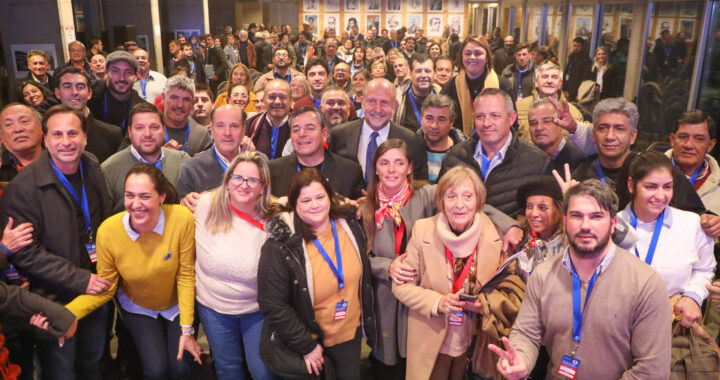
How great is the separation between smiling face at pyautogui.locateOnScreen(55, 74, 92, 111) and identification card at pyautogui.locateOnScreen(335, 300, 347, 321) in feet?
10.1

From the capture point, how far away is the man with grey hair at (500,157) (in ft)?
11.7

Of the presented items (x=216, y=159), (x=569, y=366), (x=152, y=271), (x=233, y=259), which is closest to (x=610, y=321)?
(x=569, y=366)

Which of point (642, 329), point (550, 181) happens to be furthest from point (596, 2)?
point (642, 329)

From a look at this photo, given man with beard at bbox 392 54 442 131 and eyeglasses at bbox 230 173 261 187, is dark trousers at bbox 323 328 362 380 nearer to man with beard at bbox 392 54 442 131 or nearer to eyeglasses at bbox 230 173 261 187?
eyeglasses at bbox 230 173 261 187

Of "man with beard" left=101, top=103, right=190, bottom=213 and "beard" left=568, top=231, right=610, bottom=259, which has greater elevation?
"man with beard" left=101, top=103, right=190, bottom=213

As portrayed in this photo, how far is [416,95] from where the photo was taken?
5.41 metres

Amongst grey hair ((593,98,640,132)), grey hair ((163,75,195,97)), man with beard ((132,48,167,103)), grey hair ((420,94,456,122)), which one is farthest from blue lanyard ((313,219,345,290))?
man with beard ((132,48,167,103))

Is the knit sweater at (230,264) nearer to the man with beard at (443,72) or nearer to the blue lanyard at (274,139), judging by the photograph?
the blue lanyard at (274,139)

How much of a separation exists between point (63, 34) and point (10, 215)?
29.7 ft

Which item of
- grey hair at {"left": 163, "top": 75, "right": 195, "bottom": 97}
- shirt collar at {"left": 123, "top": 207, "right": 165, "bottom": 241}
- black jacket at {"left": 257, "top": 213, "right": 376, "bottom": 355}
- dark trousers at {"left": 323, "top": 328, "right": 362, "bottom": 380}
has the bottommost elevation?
dark trousers at {"left": 323, "top": 328, "right": 362, "bottom": 380}

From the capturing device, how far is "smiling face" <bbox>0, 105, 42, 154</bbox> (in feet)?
11.6

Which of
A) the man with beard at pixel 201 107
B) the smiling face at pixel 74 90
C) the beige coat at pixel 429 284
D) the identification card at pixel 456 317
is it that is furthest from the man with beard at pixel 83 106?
the identification card at pixel 456 317

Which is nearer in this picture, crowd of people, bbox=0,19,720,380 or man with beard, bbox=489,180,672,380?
man with beard, bbox=489,180,672,380

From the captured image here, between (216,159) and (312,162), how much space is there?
27.5 inches
